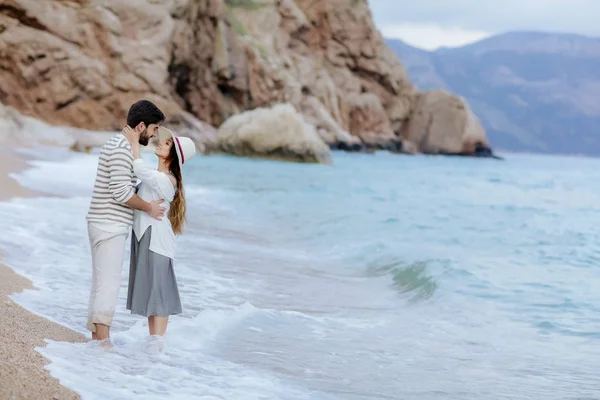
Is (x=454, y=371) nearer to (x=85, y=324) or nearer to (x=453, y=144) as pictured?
(x=85, y=324)

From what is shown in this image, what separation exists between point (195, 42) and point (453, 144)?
35.3m

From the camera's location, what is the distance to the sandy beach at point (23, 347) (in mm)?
3689

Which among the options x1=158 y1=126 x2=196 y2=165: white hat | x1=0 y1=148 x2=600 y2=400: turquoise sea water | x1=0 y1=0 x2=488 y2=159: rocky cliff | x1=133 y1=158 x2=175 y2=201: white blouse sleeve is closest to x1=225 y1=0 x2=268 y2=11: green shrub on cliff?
x1=0 y1=0 x2=488 y2=159: rocky cliff

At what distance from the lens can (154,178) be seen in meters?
4.99

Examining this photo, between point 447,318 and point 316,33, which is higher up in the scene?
point 316,33

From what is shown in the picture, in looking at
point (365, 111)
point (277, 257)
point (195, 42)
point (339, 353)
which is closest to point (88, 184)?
point (277, 257)

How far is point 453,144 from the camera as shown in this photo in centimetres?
7788

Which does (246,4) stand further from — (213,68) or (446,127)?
(446,127)

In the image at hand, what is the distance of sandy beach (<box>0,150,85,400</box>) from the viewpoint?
3689 mm

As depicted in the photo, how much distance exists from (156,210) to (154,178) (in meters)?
0.20

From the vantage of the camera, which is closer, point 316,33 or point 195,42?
point 195,42

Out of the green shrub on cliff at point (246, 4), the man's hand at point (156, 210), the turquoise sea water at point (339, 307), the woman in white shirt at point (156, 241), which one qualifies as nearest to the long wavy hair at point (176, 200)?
the woman in white shirt at point (156, 241)

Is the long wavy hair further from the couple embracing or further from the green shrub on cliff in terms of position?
the green shrub on cliff

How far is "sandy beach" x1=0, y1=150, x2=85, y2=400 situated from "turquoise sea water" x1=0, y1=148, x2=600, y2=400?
0.13 m
